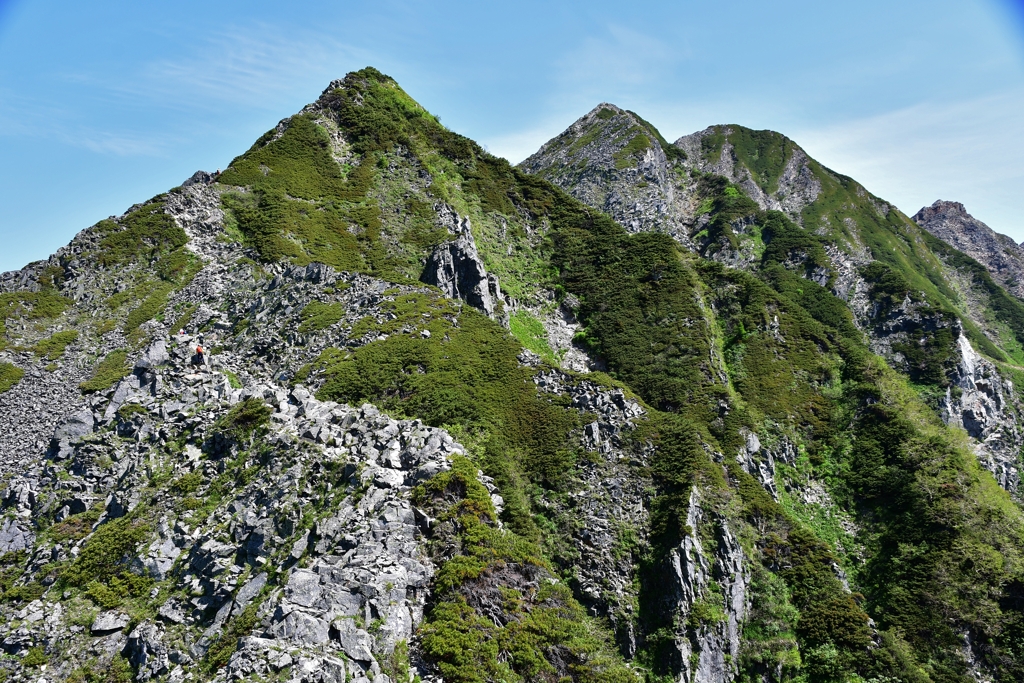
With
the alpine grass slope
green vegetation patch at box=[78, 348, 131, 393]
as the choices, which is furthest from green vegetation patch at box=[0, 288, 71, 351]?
green vegetation patch at box=[78, 348, 131, 393]

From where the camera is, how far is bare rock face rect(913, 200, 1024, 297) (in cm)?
12500

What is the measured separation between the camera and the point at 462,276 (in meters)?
49.4

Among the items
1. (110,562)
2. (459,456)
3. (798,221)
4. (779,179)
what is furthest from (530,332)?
(779,179)

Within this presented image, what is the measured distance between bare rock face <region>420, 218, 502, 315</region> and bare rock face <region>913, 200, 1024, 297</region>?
5158 inches

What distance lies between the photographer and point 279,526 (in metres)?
25.6

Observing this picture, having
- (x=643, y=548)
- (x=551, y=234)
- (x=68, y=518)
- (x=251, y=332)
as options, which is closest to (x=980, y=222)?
(x=551, y=234)

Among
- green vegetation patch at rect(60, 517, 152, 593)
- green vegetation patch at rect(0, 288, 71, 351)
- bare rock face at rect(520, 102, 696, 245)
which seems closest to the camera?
green vegetation patch at rect(60, 517, 152, 593)

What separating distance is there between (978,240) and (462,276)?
504 ft

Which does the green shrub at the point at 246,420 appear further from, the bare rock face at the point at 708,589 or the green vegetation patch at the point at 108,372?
the bare rock face at the point at 708,589

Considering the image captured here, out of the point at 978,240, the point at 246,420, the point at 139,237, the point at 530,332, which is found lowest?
the point at 246,420

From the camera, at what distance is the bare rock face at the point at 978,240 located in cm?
12500

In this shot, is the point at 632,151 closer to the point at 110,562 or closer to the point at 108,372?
the point at 108,372

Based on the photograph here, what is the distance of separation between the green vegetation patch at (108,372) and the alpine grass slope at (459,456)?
0.29 metres

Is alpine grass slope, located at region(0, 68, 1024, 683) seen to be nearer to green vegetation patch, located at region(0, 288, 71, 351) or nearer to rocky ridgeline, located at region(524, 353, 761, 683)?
rocky ridgeline, located at region(524, 353, 761, 683)
